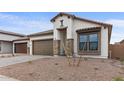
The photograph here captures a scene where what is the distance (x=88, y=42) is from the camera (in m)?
17.2

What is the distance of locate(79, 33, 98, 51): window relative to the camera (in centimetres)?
1670

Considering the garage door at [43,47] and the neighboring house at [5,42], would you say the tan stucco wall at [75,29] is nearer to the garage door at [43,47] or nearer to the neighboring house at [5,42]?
the garage door at [43,47]

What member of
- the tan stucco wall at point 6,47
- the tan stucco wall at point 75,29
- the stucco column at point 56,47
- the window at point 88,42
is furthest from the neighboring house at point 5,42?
the window at point 88,42

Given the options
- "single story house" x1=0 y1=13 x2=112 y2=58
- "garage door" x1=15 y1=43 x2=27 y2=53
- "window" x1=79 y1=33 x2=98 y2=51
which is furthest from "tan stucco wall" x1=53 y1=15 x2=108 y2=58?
"garage door" x1=15 y1=43 x2=27 y2=53

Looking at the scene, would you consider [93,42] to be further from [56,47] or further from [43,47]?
[43,47]

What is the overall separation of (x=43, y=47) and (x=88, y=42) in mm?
8314

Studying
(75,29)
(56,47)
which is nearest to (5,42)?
(56,47)

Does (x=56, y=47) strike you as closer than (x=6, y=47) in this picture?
Yes

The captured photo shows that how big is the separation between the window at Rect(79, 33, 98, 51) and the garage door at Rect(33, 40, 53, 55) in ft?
17.8

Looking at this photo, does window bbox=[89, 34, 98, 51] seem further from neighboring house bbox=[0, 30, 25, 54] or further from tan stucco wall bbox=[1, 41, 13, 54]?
tan stucco wall bbox=[1, 41, 13, 54]
